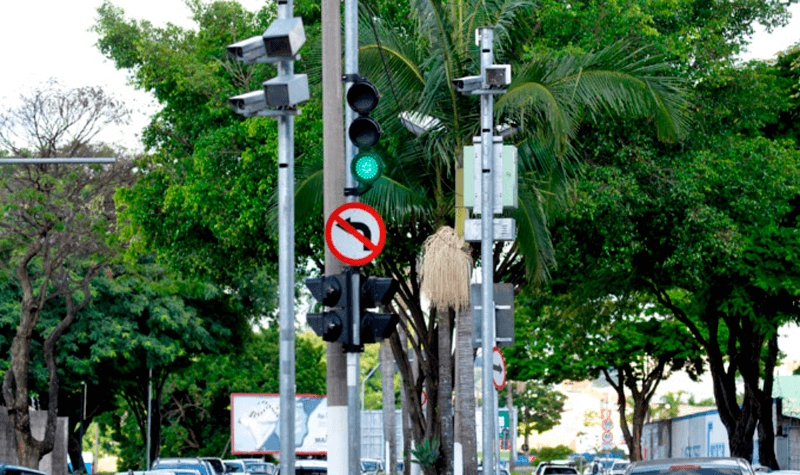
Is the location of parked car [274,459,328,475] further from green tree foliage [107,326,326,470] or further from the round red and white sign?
green tree foliage [107,326,326,470]

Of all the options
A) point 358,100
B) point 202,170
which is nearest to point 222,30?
point 202,170

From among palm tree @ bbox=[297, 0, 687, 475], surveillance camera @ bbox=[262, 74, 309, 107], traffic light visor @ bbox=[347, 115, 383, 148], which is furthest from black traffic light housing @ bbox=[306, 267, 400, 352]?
palm tree @ bbox=[297, 0, 687, 475]

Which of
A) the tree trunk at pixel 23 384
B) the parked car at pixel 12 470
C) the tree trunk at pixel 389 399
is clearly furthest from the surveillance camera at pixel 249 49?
the tree trunk at pixel 389 399

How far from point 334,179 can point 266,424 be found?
34076 mm

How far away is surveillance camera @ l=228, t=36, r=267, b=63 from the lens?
1024 centimetres

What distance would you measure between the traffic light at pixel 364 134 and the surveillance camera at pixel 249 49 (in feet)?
3.28

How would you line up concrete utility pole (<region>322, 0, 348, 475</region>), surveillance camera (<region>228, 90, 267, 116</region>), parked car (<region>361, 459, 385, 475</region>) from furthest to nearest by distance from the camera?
1. parked car (<region>361, 459, 385, 475</region>)
2. surveillance camera (<region>228, 90, 267, 116</region>)
3. concrete utility pole (<region>322, 0, 348, 475</region>)

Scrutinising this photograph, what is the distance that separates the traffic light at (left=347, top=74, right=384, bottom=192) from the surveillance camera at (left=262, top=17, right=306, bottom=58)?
0.66m

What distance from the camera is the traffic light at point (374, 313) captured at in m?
9.41

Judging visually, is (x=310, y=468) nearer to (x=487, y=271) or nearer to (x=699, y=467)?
(x=487, y=271)

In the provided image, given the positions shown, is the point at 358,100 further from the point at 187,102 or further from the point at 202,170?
the point at 187,102

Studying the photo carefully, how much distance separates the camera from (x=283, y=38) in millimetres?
9914

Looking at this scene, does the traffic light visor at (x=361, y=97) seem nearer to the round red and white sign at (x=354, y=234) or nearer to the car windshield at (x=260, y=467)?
the round red and white sign at (x=354, y=234)

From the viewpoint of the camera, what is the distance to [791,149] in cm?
2502
